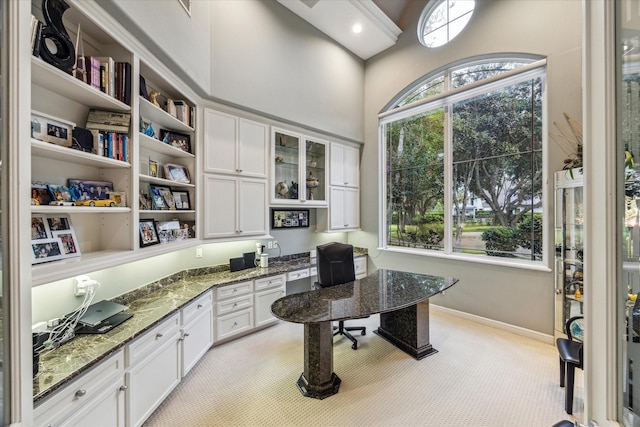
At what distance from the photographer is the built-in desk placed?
6.82 feet

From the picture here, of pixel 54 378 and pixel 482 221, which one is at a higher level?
pixel 482 221

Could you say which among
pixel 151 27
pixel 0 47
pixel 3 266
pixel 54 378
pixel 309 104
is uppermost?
pixel 309 104

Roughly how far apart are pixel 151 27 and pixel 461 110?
3927 mm

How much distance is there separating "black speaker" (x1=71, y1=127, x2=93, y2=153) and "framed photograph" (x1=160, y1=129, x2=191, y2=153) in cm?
87

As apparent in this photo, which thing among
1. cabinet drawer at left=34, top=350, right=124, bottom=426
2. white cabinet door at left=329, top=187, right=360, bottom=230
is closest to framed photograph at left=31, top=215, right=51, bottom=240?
cabinet drawer at left=34, top=350, right=124, bottom=426

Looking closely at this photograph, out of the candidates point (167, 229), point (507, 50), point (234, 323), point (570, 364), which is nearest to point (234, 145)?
point (167, 229)

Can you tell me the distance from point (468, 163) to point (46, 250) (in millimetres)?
4568

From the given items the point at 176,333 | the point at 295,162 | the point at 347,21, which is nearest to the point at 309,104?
the point at 295,162

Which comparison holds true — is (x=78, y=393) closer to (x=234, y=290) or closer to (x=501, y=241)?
(x=234, y=290)

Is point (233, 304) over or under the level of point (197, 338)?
over

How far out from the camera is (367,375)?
250cm

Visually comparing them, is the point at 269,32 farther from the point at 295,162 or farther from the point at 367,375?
the point at 367,375

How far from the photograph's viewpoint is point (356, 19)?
13.4 ft

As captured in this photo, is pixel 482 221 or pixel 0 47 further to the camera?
pixel 482 221
